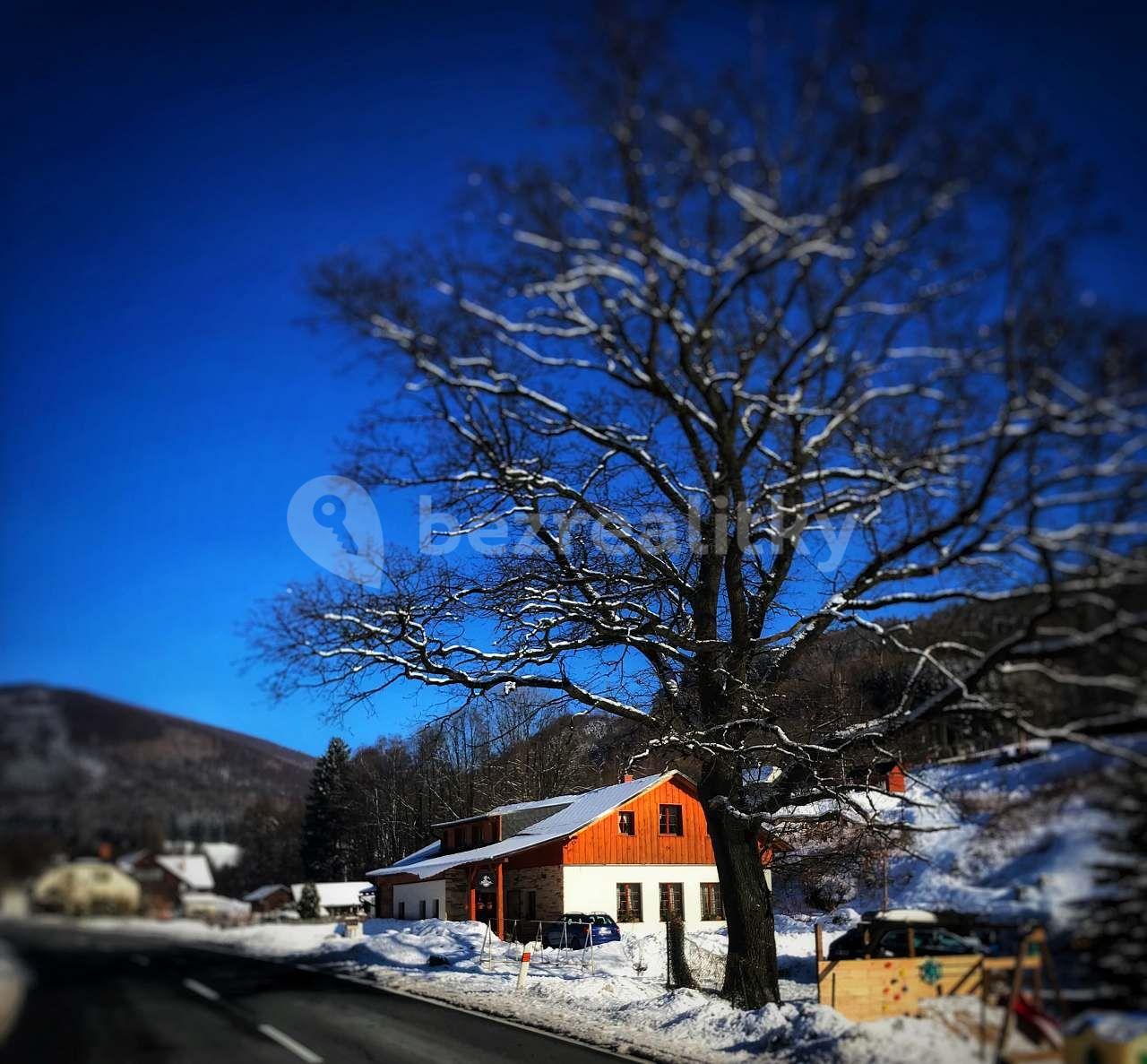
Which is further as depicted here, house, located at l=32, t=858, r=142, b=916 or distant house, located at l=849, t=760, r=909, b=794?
distant house, located at l=849, t=760, r=909, b=794

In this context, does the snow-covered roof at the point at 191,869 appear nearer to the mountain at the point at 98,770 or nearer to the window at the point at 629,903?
the mountain at the point at 98,770

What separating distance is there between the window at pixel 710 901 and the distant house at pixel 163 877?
990 inches

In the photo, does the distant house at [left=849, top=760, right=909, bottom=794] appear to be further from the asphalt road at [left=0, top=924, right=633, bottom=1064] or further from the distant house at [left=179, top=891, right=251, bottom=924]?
the distant house at [left=179, top=891, right=251, bottom=924]

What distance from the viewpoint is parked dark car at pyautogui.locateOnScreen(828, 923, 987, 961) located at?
6.38 m

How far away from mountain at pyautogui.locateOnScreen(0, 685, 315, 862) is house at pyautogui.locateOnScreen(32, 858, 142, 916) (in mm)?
103

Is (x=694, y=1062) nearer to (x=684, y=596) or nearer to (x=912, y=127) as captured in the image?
(x=684, y=596)

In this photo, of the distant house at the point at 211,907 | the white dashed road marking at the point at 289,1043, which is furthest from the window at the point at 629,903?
the distant house at the point at 211,907

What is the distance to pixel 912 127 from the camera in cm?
657

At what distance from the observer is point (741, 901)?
12.0 metres

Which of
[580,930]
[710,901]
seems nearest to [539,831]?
→ [580,930]

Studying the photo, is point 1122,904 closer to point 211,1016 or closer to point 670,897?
point 211,1016

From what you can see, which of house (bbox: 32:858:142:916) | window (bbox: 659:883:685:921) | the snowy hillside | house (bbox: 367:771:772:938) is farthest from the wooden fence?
window (bbox: 659:883:685:921)

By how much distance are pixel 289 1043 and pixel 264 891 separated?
1.56 meters

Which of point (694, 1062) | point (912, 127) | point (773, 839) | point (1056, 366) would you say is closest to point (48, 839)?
point (1056, 366)
